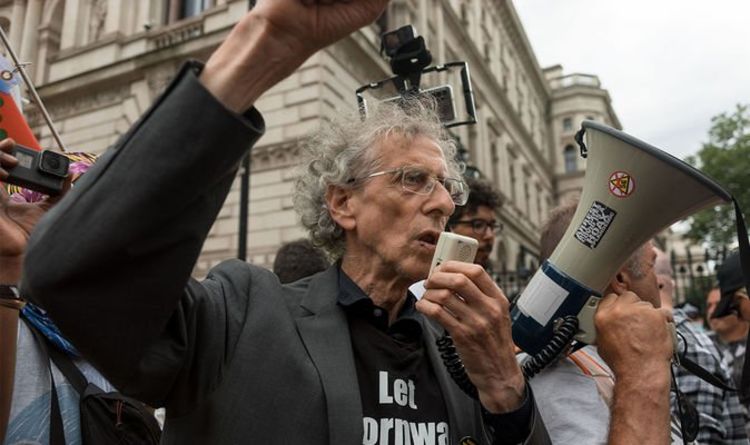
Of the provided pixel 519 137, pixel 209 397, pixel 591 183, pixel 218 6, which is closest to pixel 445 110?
pixel 591 183

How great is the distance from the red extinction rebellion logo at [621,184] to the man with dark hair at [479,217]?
9.26 feet

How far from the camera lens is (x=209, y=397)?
134 cm

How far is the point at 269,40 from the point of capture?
94 cm

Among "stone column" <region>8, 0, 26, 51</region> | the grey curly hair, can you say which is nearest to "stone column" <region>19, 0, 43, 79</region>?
"stone column" <region>8, 0, 26, 51</region>

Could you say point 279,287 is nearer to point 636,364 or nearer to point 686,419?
point 636,364

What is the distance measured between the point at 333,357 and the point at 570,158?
42.5m

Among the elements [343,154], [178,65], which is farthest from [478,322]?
[178,65]

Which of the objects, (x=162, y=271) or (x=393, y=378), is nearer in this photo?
(x=162, y=271)

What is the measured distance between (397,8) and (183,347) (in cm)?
1720

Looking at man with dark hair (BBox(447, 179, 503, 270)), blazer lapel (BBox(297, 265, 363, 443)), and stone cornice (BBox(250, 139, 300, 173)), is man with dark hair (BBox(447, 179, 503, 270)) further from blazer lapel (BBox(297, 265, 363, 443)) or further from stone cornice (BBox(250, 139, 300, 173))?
stone cornice (BBox(250, 139, 300, 173))

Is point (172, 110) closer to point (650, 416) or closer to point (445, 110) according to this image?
point (650, 416)

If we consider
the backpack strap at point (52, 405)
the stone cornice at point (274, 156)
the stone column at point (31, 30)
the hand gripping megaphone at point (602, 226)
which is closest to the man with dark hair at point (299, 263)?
the backpack strap at point (52, 405)

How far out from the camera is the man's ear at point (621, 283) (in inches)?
76.3

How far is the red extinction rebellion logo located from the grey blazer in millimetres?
951
